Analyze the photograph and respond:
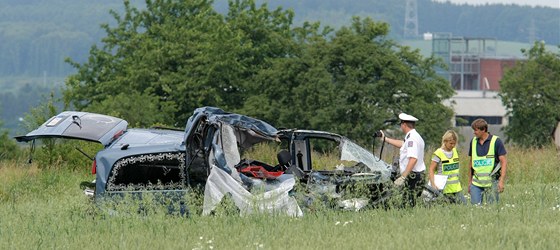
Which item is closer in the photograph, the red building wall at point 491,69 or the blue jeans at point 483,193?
the blue jeans at point 483,193

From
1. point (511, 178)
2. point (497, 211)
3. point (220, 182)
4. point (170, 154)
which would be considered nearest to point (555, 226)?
point (497, 211)

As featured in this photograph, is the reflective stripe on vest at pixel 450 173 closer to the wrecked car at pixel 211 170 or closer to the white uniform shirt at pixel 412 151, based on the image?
the white uniform shirt at pixel 412 151

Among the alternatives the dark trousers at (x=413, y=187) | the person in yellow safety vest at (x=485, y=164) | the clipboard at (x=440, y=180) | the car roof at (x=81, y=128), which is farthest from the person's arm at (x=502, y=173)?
the car roof at (x=81, y=128)

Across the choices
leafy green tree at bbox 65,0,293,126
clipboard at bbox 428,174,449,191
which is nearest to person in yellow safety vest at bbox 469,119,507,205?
clipboard at bbox 428,174,449,191

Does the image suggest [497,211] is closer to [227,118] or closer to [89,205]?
[227,118]

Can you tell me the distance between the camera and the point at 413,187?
15117 millimetres

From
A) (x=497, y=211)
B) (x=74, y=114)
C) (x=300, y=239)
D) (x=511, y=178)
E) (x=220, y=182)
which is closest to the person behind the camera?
(x=300, y=239)

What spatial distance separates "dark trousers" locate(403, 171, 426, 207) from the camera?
46.9 feet

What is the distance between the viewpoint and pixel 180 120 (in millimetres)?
62594

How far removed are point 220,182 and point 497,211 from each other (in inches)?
135

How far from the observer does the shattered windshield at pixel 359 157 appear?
1622 cm

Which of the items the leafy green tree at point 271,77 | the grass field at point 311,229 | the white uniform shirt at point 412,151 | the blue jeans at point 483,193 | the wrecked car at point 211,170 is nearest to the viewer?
the grass field at point 311,229

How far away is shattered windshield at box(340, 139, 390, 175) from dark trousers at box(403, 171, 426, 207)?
0.94 metres

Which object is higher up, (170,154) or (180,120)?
(170,154)
